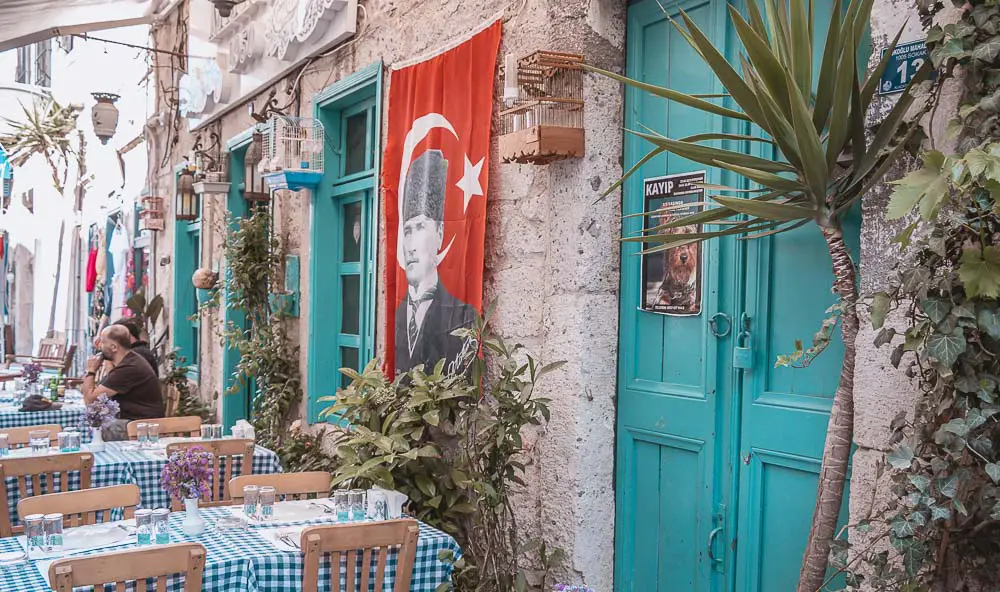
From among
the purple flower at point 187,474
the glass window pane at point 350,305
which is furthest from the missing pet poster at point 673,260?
the glass window pane at point 350,305

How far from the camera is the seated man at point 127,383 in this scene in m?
6.46

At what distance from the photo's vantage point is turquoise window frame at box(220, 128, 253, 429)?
820 centimetres

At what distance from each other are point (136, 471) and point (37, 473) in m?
0.51

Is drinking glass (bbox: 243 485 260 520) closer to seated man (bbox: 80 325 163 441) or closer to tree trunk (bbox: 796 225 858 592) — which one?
tree trunk (bbox: 796 225 858 592)

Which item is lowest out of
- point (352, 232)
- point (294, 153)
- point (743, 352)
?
→ point (743, 352)

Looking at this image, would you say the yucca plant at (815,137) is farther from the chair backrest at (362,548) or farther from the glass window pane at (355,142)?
the glass window pane at (355,142)

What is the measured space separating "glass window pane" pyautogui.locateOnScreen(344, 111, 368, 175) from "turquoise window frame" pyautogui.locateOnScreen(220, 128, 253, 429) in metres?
2.12

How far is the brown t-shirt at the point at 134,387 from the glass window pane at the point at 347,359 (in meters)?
1.36

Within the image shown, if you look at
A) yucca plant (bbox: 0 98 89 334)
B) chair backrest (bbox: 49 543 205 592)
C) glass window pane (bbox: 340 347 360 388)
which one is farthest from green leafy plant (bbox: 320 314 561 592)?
yucca plant (bbox: 0 98 89 334)

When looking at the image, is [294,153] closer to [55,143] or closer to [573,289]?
[573,289]

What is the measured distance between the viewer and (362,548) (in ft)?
10.5

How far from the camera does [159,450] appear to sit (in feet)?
16.5

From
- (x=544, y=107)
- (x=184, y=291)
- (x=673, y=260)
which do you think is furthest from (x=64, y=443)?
(x=184, y=291)

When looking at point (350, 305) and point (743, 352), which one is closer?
point (743, 352)
